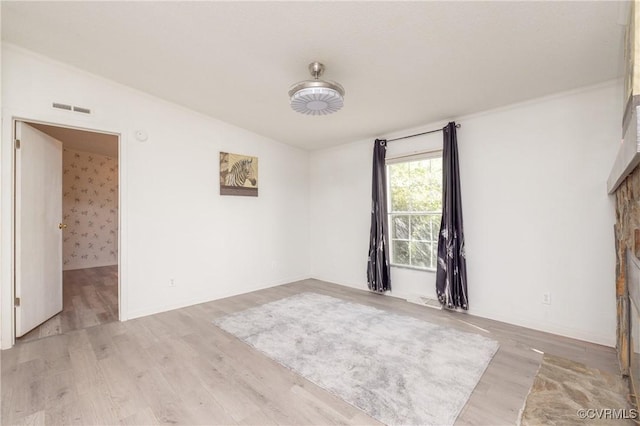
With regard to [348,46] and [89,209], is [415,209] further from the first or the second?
[89,209]

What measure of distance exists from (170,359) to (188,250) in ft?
5.68

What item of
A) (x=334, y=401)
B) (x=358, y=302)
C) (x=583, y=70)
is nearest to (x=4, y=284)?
(x=334, y=401)

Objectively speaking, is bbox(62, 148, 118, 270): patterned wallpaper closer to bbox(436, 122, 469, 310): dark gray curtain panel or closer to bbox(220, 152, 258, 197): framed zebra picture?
bbox(220, 152, 258, 197): framed zebra picture

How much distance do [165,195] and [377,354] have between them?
10.3ft

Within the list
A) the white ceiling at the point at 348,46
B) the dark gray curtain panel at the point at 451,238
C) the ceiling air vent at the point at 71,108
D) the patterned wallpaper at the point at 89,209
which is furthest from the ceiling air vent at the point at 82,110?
the dark gray curtain panel at the point at 451,238

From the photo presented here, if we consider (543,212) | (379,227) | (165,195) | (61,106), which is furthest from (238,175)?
(543,212)

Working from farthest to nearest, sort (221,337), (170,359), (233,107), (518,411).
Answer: (233,107)
(221,337)
(170,359)
(518,411)

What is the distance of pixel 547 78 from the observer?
2.58 meters

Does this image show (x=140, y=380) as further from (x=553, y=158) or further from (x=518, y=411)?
(x=553, y=158)

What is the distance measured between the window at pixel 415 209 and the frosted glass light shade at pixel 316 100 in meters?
2.00

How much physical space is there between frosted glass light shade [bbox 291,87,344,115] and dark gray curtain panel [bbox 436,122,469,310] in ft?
6.03

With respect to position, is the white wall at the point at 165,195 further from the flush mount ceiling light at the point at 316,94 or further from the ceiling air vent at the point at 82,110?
the flush mount ceiling light at the point at 316,94

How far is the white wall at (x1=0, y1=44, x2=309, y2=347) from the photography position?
2.67 meters

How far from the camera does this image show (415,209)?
4066 millimetres
